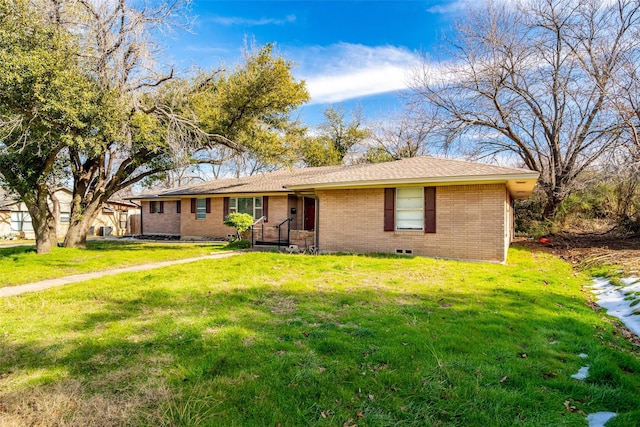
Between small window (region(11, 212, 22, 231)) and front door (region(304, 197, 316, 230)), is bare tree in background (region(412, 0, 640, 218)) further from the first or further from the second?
small window (region(11, 212, 22, 231))

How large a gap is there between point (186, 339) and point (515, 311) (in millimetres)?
4834

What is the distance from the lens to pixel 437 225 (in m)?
11.5

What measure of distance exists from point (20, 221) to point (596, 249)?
3460cm

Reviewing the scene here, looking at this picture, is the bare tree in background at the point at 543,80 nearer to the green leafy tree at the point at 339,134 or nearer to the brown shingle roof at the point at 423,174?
the brown shingle roof at the point at 423,174

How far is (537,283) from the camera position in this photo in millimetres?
7672

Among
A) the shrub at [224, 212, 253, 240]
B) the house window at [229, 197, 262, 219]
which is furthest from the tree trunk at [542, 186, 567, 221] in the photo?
the shrub at [224, 212, 253, 240]

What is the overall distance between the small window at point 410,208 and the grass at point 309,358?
5151mm

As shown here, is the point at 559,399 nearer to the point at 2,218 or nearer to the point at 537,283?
the point at 537,283

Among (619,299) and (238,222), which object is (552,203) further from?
(238,222)

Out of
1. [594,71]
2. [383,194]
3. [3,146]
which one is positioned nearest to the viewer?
[3,146]

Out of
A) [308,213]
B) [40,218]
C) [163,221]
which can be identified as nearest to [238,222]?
[308,213]

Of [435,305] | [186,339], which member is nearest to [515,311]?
[435,305]

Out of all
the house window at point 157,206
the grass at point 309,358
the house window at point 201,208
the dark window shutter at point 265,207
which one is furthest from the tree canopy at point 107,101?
the house window at point 157,206

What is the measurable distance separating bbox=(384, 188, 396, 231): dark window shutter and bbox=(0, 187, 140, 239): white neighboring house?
793 inches
